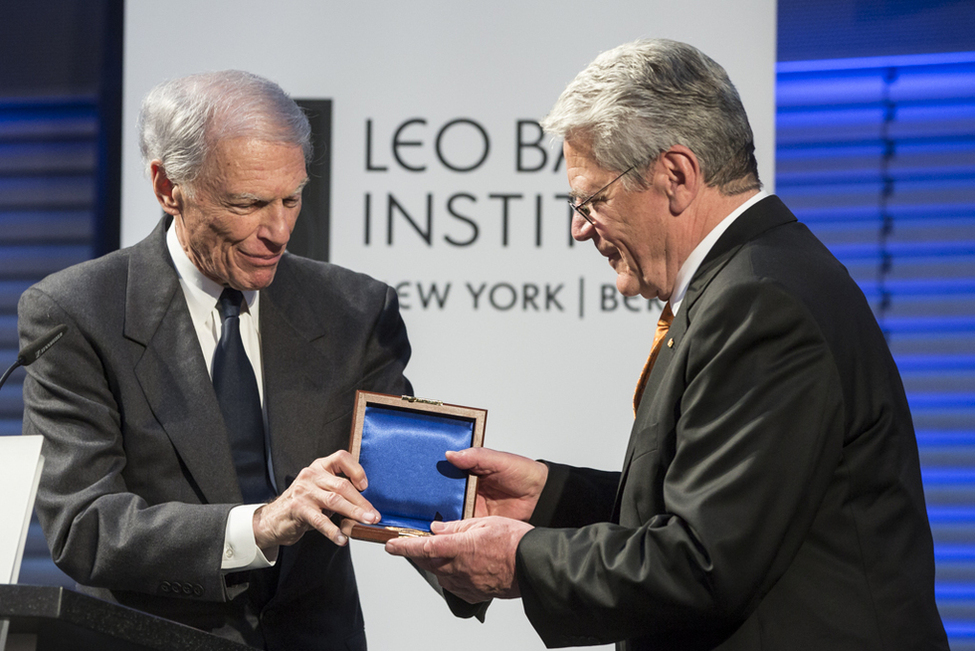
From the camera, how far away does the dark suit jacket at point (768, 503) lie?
58.1 inches

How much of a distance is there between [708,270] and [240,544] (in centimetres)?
102

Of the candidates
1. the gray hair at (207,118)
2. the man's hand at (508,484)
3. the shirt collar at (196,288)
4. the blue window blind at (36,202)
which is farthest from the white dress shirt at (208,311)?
the blue window blind at (36,202)

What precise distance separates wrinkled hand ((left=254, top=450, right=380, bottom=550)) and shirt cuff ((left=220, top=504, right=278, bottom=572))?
0.05 feet

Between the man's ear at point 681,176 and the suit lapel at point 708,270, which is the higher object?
the man's ear at point 681,176

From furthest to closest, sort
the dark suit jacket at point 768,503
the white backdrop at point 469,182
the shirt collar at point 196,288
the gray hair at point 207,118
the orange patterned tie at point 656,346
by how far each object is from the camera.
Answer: the white backdrop at point 469,182 → the shirt collar at point 196,288 → the gray hair at point 207,118 → the orange patterned tie at point 656,346 → the dark suit jacket at point 768,503

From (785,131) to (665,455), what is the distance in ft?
9.76

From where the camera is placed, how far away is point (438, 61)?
339 cm

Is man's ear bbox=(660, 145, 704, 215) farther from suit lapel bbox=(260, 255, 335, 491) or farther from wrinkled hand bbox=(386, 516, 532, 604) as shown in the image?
suit lapel bbox=(260, 255, 335, 491)

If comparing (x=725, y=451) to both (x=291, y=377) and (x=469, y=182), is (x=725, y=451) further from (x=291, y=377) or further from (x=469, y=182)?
(x=469, y=182)

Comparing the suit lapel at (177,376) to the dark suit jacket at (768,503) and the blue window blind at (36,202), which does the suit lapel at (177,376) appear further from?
the blue window blind at (36,202)

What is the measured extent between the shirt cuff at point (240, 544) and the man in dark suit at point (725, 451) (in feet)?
0.99

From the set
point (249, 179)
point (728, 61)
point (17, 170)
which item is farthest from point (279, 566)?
point (17, 170)

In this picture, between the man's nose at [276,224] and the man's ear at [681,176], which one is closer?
the man's ear at [681,176]

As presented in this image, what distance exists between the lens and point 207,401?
209 cm
